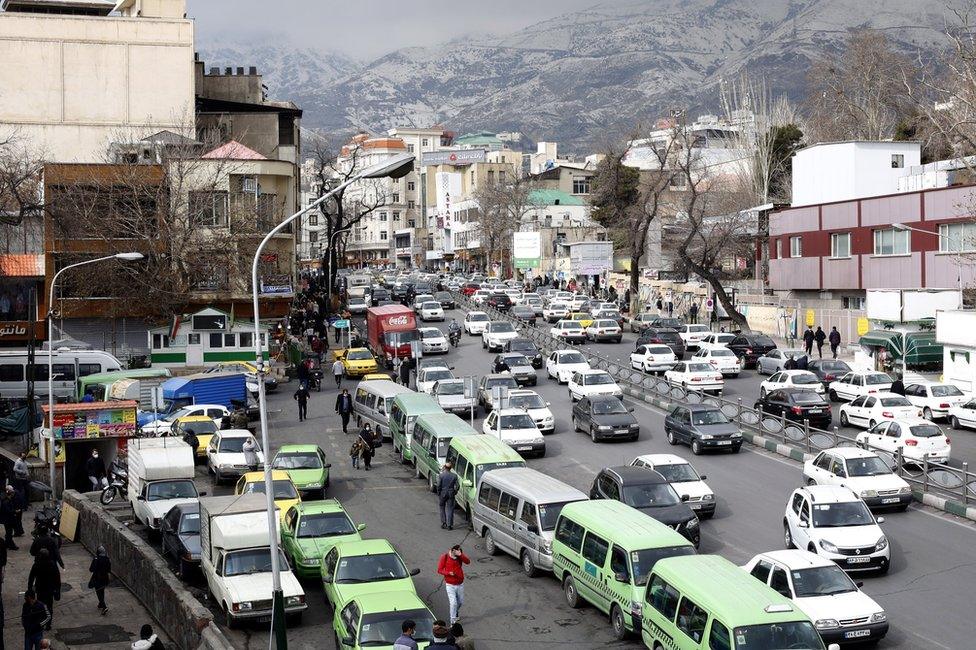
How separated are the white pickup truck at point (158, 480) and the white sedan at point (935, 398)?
2211 cm

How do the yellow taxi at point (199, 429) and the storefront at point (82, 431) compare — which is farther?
the yellow taxi at point (199, 429)

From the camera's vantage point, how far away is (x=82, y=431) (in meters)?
34.0

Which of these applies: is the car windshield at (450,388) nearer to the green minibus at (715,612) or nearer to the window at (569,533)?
the window at (569,533)

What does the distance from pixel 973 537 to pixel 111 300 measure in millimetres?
45574

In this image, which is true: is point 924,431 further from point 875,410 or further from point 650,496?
point 650,496

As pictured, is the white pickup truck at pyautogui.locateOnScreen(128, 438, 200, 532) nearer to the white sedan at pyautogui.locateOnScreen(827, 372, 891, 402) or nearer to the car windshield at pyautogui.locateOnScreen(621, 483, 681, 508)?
the car windshield at pyautogui.locateOnScreen(621, 483, 681, 508)

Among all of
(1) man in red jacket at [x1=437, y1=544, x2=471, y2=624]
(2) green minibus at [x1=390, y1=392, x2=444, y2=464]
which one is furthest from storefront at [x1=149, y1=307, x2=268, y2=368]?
(1) man in red jacket at [x1=437, y1=544, x2=471, y2=624]

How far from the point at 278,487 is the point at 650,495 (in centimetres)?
853

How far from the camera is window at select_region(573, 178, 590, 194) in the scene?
146 metres

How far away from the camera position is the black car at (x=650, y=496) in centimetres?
2244

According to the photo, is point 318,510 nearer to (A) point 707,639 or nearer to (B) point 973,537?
(A) point 707,639

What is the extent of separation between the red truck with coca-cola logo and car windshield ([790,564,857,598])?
36.1m

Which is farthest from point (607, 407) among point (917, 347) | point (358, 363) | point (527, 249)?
point (527, 249)

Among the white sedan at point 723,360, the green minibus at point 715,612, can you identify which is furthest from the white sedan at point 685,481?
the white sedan at point 723,360
